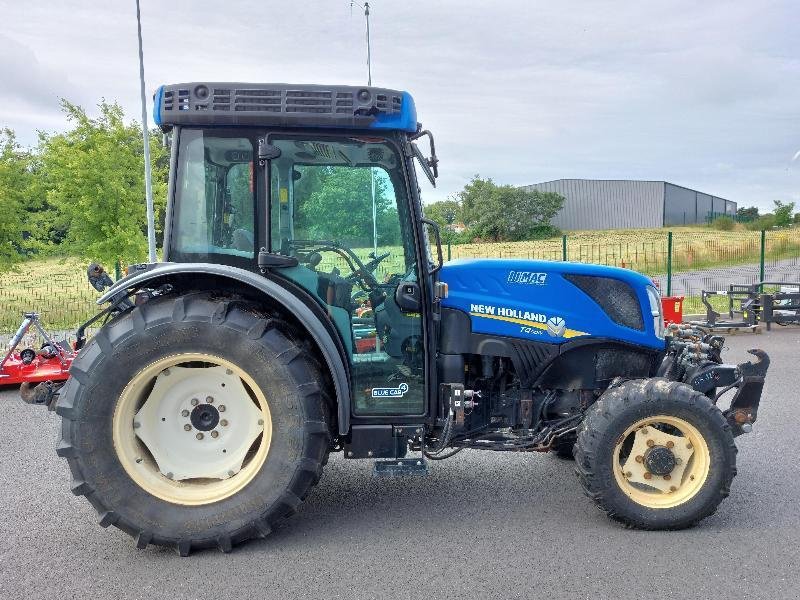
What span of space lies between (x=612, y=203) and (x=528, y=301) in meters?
41.0

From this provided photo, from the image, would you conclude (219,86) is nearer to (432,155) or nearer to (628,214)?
(432,155)

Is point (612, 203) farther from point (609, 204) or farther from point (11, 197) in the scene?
point (11, 197)

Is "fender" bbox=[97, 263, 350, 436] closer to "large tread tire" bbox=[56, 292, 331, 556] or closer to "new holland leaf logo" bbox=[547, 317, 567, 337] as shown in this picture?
"large tread tire" bbox=[56, 292, 331, 556]

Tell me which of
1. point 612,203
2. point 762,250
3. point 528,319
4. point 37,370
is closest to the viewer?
point 528,319

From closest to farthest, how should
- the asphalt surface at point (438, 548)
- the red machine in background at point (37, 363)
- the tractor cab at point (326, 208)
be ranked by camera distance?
1. the asphalt surface at point (438, 548)
2. the tractor cab at point (326, 208)
3. the red machine in background at point (37, 363)

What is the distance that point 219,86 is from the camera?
12.2 ft

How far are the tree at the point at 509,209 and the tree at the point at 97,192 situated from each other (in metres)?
26.6

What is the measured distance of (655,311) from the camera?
172 inches

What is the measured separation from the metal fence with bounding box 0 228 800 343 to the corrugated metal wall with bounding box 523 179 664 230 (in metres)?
23.6

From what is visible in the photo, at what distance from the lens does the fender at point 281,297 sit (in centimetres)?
364

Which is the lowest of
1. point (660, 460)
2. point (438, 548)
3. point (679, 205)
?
point (438, 548)

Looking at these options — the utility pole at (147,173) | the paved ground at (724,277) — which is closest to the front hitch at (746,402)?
the utility pole at (147,173)

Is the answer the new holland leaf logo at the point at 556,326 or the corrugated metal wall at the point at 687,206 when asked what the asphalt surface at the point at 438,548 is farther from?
the corrugated metal wall at the point at 687,206

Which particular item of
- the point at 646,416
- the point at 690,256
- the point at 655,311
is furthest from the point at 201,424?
the point at 690,256
